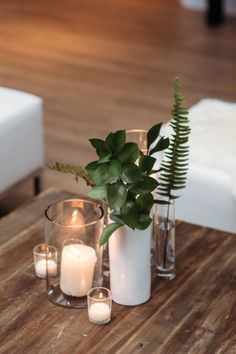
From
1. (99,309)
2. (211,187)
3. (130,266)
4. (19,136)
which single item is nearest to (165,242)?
(130,266)

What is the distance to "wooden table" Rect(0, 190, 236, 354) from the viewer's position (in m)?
1.65

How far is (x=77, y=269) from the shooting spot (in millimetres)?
1775

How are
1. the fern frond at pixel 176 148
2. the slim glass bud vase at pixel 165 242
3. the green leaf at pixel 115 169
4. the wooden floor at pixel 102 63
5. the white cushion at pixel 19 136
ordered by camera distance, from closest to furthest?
the green leaf at pixel 115 169 < the fern frond at pixel 176 148 < the slim glass bud vase at pixel 165 242 < the white cushion at pixel 19 136 < the wooden floor at pixel 102 63

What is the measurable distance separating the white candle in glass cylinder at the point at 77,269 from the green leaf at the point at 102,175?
0.21 meters

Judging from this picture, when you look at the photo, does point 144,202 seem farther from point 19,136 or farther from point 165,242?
point 19,136

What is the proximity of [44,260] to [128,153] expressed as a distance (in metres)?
0.39

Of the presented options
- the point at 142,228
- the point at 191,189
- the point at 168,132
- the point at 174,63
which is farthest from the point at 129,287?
the point at 174,63

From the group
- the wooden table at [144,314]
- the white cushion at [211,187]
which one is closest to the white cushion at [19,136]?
the white cushion at [211,187]

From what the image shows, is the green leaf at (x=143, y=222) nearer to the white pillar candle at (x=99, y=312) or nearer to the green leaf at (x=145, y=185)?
the green leaf at (x=145, y=185)

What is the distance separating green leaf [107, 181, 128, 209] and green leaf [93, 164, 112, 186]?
0.02 m

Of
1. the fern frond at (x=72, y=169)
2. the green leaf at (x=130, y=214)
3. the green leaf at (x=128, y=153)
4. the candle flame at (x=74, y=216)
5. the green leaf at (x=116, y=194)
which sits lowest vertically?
the candle flame at (x=74, y=216)

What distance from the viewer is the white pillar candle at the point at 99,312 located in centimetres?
170

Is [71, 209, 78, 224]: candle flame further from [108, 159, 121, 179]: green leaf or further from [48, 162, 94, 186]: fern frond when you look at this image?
[108, 159, 121, 179]: green leaf

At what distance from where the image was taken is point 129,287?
1.77 meters
